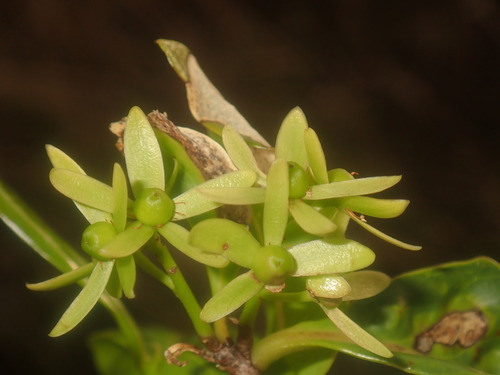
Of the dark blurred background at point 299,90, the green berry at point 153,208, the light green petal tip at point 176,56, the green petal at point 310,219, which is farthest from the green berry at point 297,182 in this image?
the dark blurred background at point 299,90

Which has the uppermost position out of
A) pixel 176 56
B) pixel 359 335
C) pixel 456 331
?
pixel 176 56

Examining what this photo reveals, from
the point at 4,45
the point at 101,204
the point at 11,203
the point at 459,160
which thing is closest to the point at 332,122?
the point at 459,160

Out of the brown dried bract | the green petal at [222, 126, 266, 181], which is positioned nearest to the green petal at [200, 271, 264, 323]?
the green petal at [222, 126, 266, 181]

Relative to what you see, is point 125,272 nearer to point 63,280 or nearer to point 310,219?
point 63,280

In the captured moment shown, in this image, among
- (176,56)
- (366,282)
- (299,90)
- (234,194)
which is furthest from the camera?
(299,90)

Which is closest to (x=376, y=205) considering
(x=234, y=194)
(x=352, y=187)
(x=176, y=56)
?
(x=352, y=187)

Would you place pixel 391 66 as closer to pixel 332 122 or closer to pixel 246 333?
pixel 332 122
